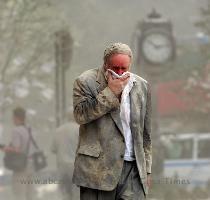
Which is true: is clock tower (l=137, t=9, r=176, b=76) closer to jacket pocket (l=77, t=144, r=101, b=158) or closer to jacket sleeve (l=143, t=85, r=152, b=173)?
jacket sleeve (l=143, t=85, r=152, b=173)

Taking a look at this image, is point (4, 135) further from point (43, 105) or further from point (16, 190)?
point (16, 190)

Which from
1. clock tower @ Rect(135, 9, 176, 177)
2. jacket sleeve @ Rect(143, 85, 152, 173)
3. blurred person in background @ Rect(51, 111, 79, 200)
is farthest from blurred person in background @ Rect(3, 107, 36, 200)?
jacket sleeve @ Rect(143, 85, 152, 173)

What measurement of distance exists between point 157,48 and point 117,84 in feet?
21.9

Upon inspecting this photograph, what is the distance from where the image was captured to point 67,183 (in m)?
8.54

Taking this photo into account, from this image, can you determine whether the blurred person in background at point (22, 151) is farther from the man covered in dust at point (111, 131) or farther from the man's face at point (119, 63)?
the man's face at point (119, 63)

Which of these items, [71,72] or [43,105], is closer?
[71,72]

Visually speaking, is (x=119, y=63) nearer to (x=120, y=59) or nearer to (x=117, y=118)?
(x=120, y=59)

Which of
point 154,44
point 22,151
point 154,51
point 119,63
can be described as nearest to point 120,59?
point 119,63

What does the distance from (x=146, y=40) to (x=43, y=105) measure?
3889 mm

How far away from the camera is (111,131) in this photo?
4145mm

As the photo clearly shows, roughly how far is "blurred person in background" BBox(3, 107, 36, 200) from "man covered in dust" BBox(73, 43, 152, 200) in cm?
506

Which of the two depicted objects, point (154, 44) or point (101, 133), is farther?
point (154, 44)

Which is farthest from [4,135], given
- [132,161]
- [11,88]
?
[132,161]

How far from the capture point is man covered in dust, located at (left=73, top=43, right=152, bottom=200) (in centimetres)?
412
